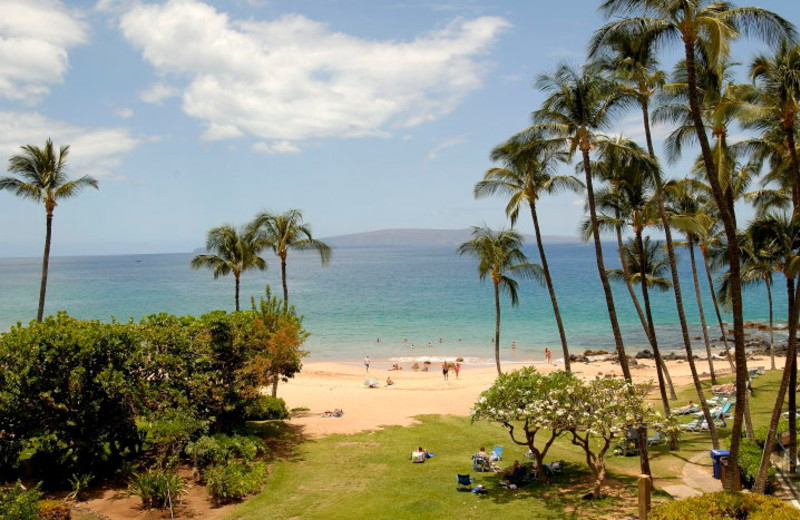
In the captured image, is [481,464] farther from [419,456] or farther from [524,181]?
[524,181]

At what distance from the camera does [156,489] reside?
14.8 metres

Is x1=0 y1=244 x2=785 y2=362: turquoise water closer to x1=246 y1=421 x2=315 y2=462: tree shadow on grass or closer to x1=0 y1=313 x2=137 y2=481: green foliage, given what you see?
x1=246 y1=421 x2=315 y2=462: tree shadow on grass

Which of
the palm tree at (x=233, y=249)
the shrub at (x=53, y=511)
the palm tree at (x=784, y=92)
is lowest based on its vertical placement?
the shrub at (x=53, y=511)

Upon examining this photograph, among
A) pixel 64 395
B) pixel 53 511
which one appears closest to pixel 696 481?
pixel 53 511

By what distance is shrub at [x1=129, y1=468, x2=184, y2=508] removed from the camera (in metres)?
14.7

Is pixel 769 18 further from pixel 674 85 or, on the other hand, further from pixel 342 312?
pixel 342 312

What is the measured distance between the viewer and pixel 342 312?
8594cm

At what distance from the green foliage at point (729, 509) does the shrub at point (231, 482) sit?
36.8 feet

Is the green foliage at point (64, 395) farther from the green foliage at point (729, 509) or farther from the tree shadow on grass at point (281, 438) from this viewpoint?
the green foliage at point (729, 509)

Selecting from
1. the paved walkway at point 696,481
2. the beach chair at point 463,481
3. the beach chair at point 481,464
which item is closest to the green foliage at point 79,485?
the beach chair at point 463,481

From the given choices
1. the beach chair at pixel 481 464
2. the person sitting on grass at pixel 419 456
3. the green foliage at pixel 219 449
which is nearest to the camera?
the green foliage at pixel 219 449

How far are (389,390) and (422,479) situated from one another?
64.2ft

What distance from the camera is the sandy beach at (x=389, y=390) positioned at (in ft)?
83.9

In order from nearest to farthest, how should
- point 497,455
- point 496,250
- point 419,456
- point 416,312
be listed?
point 497,455
point 419,456
point 496,250
point 416,312
